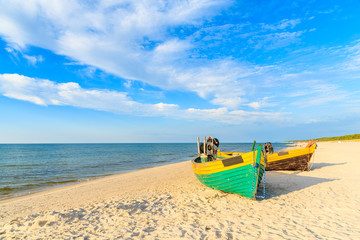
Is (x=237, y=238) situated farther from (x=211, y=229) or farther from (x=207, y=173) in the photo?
(x=207, y=173)

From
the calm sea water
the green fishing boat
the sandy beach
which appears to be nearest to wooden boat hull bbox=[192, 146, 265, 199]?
the green fishing boat

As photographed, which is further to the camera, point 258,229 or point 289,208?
point 289,208

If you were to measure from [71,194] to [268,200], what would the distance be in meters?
10.0

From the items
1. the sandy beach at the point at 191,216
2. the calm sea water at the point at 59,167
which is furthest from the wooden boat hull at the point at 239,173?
the calm sea water at the point at 59,167

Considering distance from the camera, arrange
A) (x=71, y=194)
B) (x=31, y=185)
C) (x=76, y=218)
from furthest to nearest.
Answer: (x=31, y=185)
(x=71, y=194)
(x=76, y=218)

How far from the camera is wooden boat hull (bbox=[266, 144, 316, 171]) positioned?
1456cm

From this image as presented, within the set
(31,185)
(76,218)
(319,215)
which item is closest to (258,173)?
(319,215)

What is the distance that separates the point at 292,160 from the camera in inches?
583

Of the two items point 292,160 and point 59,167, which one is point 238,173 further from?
point 59,167

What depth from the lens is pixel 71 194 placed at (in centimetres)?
1016

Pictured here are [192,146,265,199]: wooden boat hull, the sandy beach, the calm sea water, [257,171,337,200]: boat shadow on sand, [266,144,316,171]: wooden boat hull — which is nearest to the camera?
the sandy beach

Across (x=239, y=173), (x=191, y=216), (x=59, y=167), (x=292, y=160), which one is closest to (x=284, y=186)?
(x=239, y=173)

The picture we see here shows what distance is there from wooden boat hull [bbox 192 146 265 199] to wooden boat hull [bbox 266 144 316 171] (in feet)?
26.5

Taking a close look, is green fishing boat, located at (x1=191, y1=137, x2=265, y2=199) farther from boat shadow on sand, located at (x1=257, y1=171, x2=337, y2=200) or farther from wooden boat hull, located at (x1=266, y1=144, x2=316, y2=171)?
wooden boat hull, located at (x1=266, y1=144, x2=316, y2=171)
